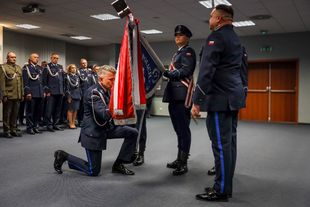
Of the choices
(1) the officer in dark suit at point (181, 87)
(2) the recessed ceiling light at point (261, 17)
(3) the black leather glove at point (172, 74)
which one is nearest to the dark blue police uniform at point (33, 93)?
(1) the officer in dark suit at point (181, 87)

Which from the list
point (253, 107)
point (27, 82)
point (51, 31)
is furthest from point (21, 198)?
point (253, 107)

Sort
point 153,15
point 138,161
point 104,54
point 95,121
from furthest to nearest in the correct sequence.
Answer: point 104,54
point 153,15
point 138,161
point 95,121

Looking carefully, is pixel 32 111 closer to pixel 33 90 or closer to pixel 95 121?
pixel 33 90

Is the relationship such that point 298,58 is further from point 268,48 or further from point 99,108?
point 99,108

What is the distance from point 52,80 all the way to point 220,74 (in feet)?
16.8

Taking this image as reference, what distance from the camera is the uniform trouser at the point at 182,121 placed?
11.3 ft

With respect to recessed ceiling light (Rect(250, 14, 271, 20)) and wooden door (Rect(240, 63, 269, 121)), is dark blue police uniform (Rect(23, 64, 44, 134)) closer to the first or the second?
recessed ceiling light (Rect(250, 14, 271, 20))

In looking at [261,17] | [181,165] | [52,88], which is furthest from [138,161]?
[261,17]

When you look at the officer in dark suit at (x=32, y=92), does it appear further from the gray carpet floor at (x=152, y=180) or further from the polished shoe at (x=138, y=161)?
the polished shoe at (x=138, y=161)

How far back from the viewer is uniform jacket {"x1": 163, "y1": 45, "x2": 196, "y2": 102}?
11.0ft

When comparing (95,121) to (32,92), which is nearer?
(95,121)

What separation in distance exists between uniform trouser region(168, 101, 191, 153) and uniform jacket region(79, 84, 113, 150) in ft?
2.22

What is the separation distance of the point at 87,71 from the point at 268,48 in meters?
5.45

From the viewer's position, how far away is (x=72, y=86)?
725cm
